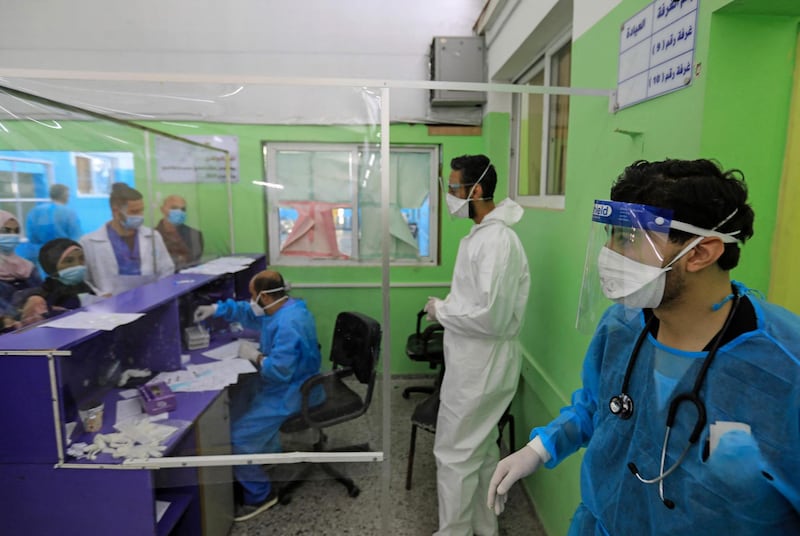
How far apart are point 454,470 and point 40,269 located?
1.87 metres

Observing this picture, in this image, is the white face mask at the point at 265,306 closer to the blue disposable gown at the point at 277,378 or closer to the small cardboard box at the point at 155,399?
the blue disposable gown at the point at 277,378

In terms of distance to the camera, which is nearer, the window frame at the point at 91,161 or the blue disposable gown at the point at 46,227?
the blue disposable gown at the point at 46,227

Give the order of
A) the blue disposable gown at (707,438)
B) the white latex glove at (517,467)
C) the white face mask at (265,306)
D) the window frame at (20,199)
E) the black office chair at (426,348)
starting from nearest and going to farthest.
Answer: the blue disposable gown at (707,438), the white latex glove at (517,467), the window frame at (20,199), the white face mask at (265,306), the black office chair at (426,348)

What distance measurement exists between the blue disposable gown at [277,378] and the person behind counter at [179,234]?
0.86 meters

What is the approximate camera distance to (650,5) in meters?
1.23

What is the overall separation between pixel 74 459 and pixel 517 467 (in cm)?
142

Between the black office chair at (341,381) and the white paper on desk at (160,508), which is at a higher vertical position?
the black office chair at (341,381)

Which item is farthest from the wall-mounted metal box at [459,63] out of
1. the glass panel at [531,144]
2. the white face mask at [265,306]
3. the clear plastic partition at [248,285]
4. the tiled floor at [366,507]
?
the tiled floor at [366,507]

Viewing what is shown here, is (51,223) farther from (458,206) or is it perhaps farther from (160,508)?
(458,206)

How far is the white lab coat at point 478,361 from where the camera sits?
1.83 metres

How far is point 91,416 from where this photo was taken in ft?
5.32

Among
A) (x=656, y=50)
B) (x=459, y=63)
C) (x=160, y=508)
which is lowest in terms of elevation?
(x=160, y=508)

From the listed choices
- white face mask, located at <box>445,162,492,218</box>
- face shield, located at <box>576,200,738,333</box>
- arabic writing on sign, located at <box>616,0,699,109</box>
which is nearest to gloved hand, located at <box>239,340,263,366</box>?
white face mask, located at <box>445,162,492,218</box>

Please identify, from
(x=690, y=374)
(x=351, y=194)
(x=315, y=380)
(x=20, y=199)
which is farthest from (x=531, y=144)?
(x=20, y=199)
